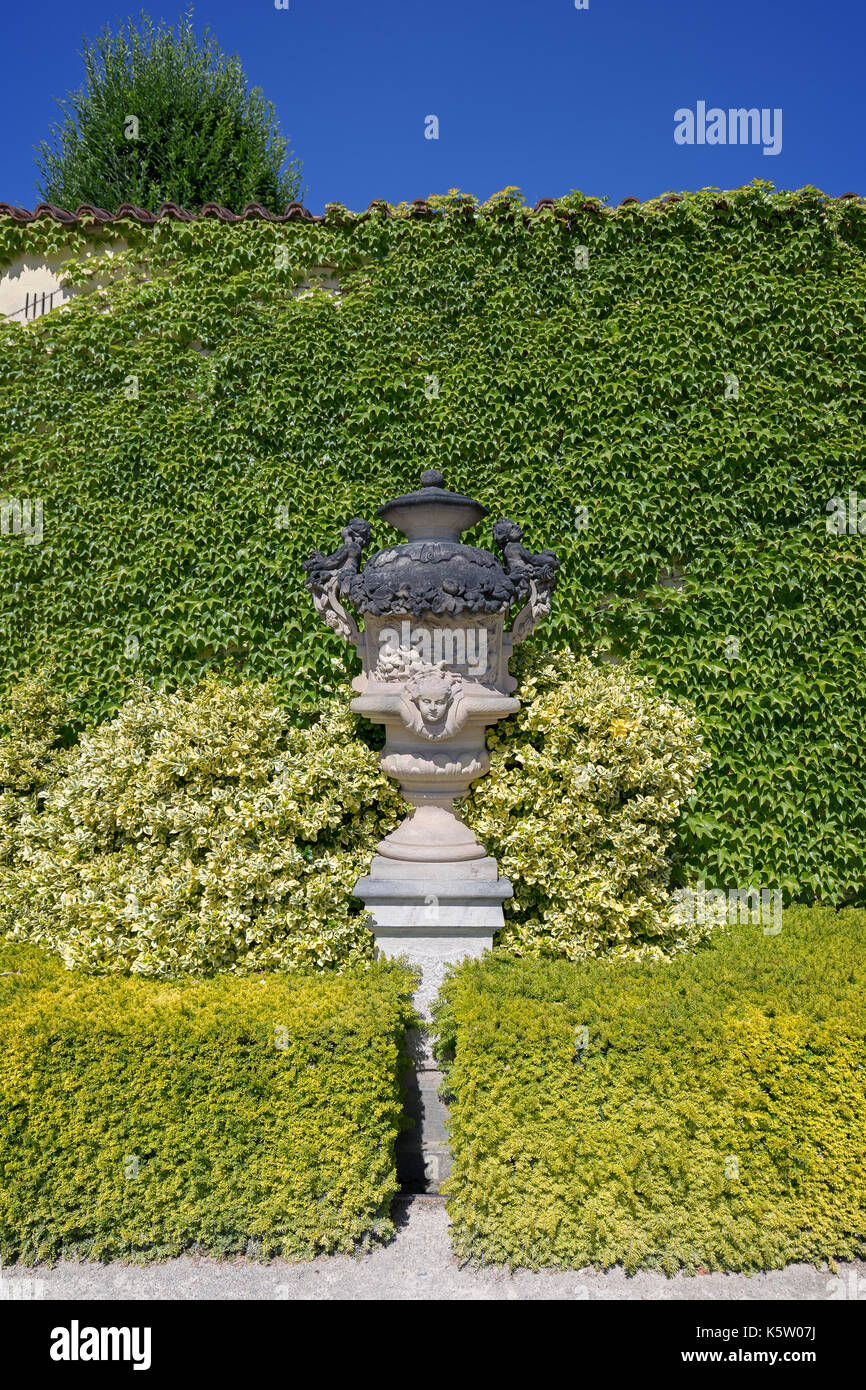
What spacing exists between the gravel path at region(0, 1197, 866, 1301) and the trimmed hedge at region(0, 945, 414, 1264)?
7cm

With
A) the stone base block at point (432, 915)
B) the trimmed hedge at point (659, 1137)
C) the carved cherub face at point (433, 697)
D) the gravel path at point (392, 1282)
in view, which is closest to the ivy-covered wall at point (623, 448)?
the carved cherub face at point (433, 697)

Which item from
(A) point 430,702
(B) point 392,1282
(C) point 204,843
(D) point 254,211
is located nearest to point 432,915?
(A) point 430,702

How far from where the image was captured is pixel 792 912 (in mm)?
4391

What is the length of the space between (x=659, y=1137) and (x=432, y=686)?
6.64 ft

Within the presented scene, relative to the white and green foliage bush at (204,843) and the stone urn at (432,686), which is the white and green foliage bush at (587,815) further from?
the white and green foliage bush at (204,843)

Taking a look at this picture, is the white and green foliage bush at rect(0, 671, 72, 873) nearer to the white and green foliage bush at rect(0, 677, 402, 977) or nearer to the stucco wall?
the white and green foliage bush at rect(0, 677, 402, 977)

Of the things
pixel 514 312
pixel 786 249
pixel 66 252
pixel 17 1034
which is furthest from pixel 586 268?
pixel 17 1034

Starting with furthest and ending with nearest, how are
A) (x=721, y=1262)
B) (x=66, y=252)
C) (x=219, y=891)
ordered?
(x=66, y=252)
(x=219, y=891)
(x=721, y=1262)

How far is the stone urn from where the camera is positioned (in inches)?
137

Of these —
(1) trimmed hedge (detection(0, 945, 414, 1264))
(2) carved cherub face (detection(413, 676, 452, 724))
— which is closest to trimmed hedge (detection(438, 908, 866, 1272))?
(1) trimmed hedge (detection(0, 945, 414, 1264))

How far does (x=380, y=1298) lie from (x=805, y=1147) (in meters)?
1.59

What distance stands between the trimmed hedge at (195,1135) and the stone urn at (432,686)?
0.76m

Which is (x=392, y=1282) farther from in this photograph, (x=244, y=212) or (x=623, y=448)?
(x=244, y=212)
